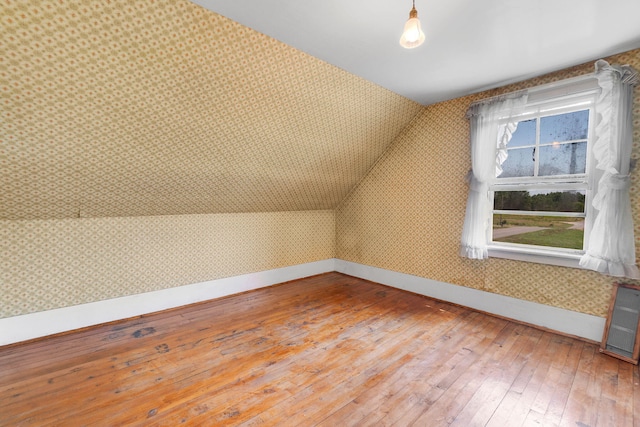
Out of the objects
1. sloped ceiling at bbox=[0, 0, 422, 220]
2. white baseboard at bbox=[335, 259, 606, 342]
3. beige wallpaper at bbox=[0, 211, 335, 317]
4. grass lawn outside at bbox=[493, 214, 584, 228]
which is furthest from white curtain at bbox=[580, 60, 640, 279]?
beige wallpaper at bbox=[0, 211, 335, 317]

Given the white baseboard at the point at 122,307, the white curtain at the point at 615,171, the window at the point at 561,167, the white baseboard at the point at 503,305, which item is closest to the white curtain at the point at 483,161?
the window at the point at 561,167

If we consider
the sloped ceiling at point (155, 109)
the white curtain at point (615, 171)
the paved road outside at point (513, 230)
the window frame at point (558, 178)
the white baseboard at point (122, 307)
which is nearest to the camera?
the sloped ceiling at point (155, 109)

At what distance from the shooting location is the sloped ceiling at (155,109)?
1673 mm

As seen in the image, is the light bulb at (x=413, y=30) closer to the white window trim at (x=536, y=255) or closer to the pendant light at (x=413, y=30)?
the pendant light at (x=413, y=30)

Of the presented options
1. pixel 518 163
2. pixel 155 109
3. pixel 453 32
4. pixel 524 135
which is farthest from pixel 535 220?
pixel 155 109

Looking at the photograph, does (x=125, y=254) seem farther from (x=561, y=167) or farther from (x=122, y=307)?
(x=561, y=167)

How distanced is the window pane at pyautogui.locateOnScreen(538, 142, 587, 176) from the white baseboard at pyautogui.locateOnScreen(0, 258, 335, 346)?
10.8 feet

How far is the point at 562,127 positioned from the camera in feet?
9.29

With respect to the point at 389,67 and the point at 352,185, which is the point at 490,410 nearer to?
the point at 389,67

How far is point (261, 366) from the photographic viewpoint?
2139 mm

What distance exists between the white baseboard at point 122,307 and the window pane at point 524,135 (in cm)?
320

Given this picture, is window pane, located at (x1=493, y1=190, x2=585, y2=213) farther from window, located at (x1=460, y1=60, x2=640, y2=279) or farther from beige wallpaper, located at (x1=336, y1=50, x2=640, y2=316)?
beige wallpaper, located at (x1=336, y1=50, x2=640, y2=316)

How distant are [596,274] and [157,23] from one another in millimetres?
3800

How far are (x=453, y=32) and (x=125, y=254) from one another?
3427mm
